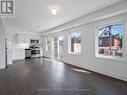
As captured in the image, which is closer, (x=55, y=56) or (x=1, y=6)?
(x=1, y=6)

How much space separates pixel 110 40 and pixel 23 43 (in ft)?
24.5

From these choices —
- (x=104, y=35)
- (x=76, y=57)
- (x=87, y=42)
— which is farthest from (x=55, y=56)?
(x=104, y=35)

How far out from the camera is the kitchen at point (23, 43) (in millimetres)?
8430

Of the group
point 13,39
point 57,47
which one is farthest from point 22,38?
point 57,47

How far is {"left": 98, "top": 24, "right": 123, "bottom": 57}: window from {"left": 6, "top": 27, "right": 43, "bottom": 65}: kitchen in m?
6.46

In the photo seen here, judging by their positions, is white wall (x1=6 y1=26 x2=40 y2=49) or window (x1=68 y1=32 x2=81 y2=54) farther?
white wall (x1=6 y1=26 x2=40 y2=49)

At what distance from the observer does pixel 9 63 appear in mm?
6590

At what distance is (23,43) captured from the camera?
9266 mm

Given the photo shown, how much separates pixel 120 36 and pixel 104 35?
77 cm

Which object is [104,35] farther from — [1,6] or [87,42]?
[1,6]

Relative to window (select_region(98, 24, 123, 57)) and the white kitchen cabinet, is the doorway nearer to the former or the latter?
the white kitchen cabinet

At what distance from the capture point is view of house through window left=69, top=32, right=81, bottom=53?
6.26 meters

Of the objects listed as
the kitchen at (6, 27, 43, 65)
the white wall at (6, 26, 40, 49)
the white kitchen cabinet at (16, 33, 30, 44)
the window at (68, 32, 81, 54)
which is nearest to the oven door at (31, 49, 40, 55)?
the kitchen at (6, 27, 43, 65)

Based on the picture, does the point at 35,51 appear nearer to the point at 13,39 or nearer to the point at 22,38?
the point at 22,38
